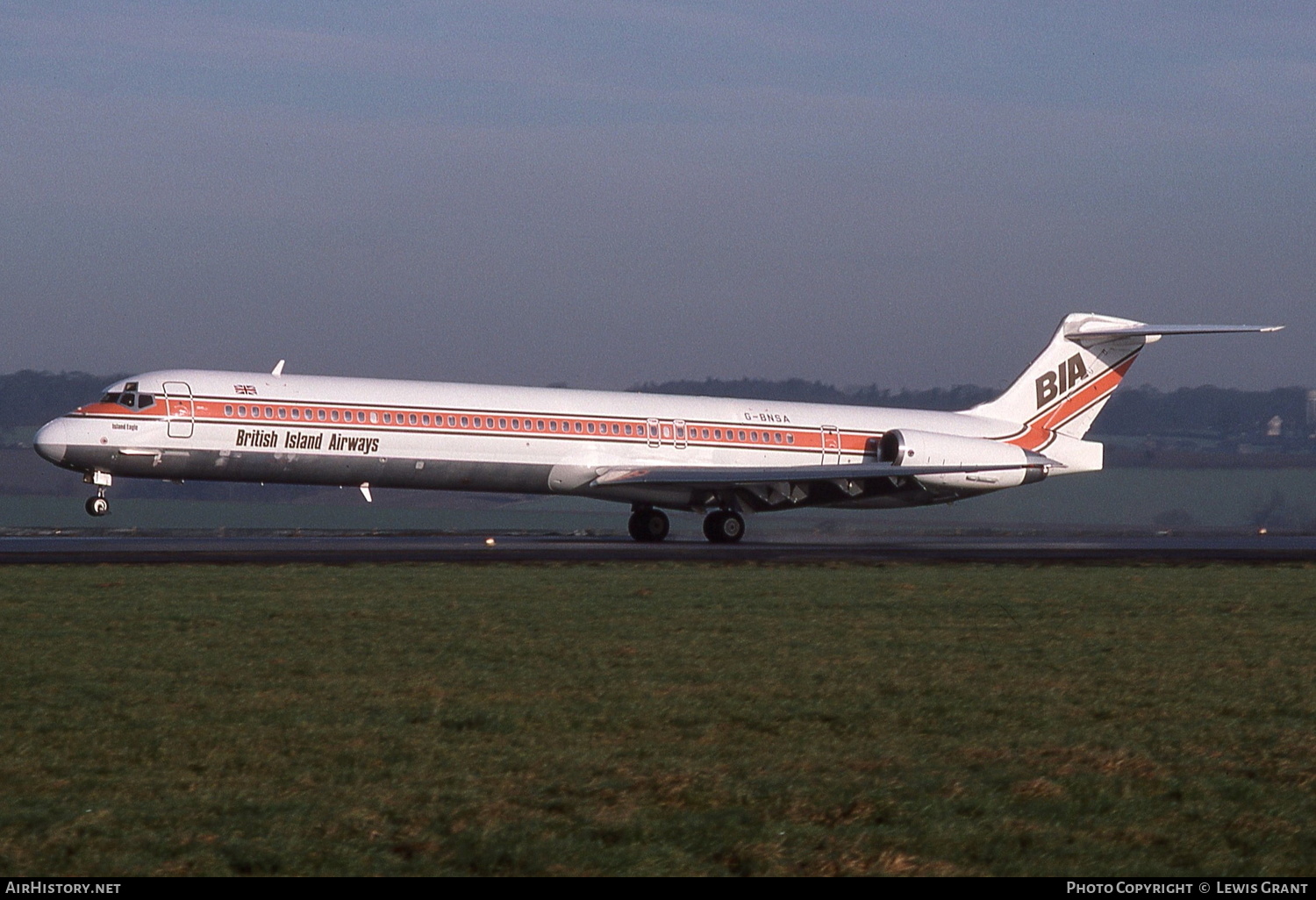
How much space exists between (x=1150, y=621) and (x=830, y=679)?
606cm

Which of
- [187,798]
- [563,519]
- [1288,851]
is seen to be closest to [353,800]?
[187,798]

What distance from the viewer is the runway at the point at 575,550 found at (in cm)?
2625

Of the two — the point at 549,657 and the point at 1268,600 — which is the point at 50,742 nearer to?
the point at 549,657

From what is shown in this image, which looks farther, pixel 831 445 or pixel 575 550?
pixel 831 445

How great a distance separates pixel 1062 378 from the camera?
135 feet

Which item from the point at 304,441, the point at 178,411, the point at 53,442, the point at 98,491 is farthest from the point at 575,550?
the point at 53,442

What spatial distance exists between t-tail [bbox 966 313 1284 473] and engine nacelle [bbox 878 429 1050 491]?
1.51 m

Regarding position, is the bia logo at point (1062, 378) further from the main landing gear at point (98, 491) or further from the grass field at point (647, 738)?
the main landing gear at point (98, 491)

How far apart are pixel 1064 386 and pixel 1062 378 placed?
22 centimetres

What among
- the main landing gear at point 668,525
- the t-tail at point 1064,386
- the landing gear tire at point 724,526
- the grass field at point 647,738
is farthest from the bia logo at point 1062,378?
the grass field at point 647,738

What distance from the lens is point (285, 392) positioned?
31.4 metres

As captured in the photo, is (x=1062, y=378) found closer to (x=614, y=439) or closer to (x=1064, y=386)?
(x=1064, y=386)

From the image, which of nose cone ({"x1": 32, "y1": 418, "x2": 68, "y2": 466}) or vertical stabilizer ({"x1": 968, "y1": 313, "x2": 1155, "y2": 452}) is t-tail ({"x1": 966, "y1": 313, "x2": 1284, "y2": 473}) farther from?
nose cone ({"x1": 32, "y1": 418, "x2": 68, "y2": 466})

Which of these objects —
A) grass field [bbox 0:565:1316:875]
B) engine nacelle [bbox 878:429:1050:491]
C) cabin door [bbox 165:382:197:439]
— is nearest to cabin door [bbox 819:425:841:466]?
engine nacelle [bbox 878:429:1050:491]
